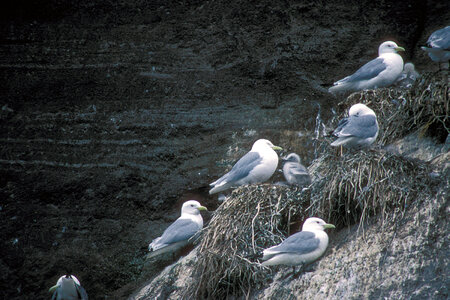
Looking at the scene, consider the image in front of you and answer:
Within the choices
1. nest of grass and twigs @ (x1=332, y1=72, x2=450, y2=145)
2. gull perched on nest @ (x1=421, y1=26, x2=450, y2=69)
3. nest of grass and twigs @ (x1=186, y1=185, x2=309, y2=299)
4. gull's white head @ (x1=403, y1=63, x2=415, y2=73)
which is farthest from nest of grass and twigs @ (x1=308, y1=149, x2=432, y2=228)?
gull's white head @ (x1=403, y1=63, x2=415, y2=73)

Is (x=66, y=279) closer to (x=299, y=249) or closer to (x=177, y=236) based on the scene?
(x=177, y=236)

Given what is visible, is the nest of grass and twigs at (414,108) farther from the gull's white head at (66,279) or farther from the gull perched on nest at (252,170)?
the gull's white head at (66,279)

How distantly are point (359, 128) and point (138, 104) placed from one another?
3.05m

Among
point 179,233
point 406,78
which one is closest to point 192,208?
point 179,233

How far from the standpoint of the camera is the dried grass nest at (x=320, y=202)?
442 centimetres

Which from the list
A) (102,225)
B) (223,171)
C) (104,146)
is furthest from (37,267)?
(223,171)

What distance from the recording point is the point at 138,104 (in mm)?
6871

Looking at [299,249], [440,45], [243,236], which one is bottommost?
[243,236]

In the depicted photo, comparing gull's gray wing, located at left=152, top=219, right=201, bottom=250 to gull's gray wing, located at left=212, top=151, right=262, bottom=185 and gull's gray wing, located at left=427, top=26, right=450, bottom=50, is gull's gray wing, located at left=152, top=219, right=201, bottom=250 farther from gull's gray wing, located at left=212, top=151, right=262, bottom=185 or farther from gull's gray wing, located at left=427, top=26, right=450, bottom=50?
gull's gray wing, located at left=427, top=26, right=450, bottom=50

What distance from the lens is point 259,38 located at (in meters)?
7.12

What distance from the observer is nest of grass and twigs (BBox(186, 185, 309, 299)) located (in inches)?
181

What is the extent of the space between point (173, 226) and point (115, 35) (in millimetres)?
2891

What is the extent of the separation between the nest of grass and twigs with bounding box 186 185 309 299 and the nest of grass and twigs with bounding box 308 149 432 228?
274 millimetres

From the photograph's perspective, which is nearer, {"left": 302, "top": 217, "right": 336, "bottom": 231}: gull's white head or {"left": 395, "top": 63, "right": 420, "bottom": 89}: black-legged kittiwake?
{"left": 302, "top": 217, "right": 336, "bottom": 231}: gull's white head
